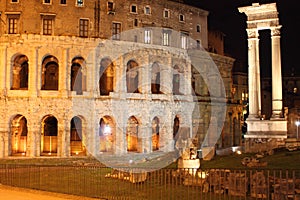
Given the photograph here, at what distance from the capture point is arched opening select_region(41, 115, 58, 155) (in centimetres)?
3744

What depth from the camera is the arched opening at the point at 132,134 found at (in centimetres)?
3972

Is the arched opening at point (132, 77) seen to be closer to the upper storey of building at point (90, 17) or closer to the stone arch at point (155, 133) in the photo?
the upper storey of building at point (90, 17)

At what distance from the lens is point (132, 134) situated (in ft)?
131

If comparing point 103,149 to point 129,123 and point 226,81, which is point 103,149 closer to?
point 129,123

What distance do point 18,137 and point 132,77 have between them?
12637mm

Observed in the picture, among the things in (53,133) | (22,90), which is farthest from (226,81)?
(22,90)

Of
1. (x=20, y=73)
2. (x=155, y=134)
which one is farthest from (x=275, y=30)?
(x=20, y=73)

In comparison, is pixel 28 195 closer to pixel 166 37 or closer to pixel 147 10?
pixel 147 10

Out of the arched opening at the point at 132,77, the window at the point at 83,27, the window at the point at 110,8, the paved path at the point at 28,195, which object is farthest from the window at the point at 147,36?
the paved path at the point at 28,195

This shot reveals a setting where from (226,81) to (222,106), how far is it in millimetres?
3732

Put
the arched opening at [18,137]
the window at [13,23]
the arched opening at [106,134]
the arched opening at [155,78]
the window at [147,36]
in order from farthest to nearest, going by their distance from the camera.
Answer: the arched opening at [155,78]
the window at [147,36]
the arched opening at [106,134]
the arched opening at [18,137]
the window at [13,23]

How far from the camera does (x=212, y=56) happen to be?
47.2 m

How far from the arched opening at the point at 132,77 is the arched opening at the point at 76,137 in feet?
20.3

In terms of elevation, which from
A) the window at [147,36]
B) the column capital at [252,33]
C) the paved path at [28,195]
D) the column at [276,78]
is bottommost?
the paved path at [28,195]
